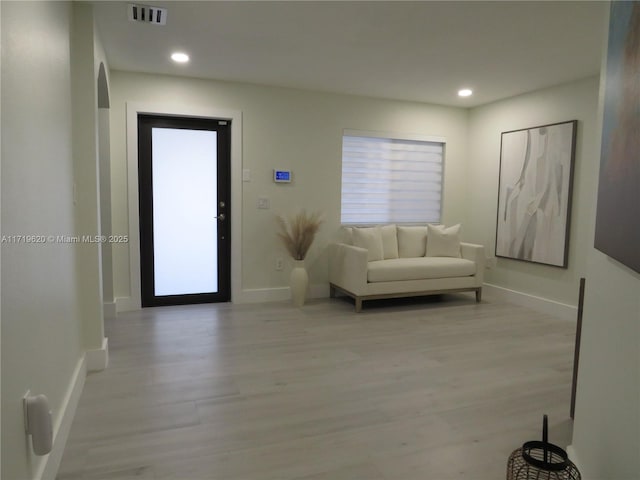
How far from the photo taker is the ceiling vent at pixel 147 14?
286 cm

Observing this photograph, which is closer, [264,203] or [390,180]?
[264,203]

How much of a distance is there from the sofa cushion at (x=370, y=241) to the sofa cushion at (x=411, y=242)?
415mm

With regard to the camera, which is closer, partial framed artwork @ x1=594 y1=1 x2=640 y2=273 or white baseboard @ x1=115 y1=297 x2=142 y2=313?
partial framed artwork @ x1=594 y1=1 x2=640 y2=273

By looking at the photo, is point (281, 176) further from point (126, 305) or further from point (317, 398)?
point (317, 398)

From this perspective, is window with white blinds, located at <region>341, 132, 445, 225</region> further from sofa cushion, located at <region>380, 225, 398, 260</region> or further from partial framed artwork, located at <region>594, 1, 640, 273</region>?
partial framed artwork, located at <region>594, 1, 640, 273</region>

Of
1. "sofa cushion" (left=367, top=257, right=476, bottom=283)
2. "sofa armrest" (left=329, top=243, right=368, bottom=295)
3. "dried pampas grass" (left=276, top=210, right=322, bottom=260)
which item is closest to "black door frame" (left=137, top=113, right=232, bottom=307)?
"dried pampas grass" (left=276, top=210, right=322, bottom=260)

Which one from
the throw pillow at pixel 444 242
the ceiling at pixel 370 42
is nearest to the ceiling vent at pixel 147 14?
the ceiling at pixel 370 42

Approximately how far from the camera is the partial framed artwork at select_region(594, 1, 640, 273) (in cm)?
128

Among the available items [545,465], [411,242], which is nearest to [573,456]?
[545,465]

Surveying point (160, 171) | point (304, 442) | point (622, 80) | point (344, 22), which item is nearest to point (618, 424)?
point (622, 80)

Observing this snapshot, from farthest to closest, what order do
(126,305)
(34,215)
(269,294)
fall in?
(269,294)
(126,305)
(34,215)

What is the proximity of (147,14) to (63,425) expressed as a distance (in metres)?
2.55

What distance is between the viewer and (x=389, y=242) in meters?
5.21

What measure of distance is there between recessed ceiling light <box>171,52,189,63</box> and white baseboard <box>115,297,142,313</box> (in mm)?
2386
